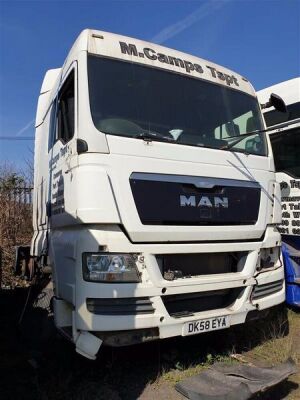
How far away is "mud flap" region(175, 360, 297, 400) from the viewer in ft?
11.8

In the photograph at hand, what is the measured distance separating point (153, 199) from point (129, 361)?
180 cm

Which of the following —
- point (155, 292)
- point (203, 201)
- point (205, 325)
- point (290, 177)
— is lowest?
point (205, 325)

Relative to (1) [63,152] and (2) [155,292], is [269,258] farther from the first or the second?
(1) [63,152]

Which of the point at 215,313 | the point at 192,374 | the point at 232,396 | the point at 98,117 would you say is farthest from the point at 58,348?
the point at 98,117

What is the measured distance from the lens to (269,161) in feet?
16.2

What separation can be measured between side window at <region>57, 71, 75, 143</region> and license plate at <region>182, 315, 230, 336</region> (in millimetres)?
2021

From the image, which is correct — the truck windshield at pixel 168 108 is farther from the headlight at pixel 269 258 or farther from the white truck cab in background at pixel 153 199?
the headlight at pixel 269 258

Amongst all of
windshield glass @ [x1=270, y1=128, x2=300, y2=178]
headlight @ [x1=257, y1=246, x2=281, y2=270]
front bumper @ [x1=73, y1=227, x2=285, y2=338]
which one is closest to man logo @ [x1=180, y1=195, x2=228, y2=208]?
front bumper @ [x1=73, y1=227, x2=285, y2=338]

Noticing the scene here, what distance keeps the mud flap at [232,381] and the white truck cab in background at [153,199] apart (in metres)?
0.40

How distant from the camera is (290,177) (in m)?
6.22

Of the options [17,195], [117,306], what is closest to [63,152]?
[117,306]

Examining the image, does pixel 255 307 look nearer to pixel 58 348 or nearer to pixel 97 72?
pixel 58 348

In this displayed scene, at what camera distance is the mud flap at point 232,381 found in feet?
11.8

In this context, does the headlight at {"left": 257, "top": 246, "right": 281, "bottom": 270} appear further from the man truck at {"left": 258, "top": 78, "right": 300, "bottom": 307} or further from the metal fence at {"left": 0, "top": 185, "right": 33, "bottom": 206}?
the metal fence at {"left": 0, "top": 185, "right": 33, "bottom": 206}
